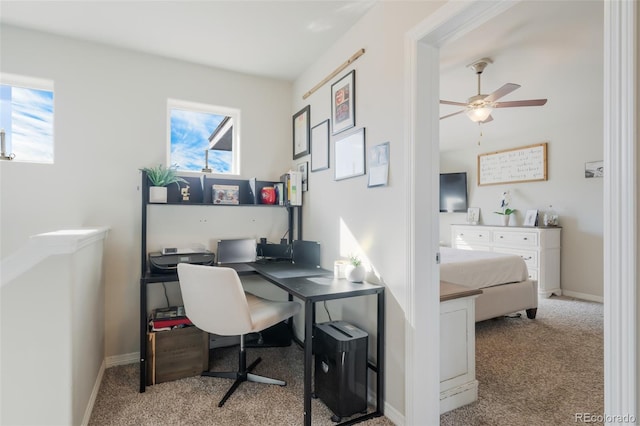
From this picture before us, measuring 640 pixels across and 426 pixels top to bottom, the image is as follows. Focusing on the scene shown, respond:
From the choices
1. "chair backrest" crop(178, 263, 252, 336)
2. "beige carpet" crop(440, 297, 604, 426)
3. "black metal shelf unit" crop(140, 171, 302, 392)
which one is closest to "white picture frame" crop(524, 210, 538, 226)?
"beige carpet" crop(440, 297, 604, 426)

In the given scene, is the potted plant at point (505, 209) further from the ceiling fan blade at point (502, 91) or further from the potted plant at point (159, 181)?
the potted plant at point (159, 181)

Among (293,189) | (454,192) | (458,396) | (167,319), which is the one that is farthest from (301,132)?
(454,192)

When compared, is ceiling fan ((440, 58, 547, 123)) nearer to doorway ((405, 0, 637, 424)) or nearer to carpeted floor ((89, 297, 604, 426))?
doorway ((405, 0, 637, 424))

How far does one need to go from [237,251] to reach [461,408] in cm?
202

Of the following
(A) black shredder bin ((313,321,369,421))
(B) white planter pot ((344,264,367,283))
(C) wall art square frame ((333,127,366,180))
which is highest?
(C) wall art square frame ((333,127,366,180))

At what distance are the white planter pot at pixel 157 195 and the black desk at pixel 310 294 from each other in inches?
22.5

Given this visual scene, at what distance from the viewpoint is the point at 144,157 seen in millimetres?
2637

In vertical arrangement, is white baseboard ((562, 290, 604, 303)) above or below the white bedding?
below

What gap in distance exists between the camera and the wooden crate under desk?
2236mm

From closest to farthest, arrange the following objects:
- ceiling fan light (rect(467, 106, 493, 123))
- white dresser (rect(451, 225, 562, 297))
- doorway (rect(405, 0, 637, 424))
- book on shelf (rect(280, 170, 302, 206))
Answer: doorway (rect(405, 0, 637, 424)) < book on shelf (rect(280, 170, 302, 206)) < ceiling fan light (rect(467, 106, 493, 123)) < white dresser (rect(451, 225, 562, 297))

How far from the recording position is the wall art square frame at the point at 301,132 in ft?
9.42

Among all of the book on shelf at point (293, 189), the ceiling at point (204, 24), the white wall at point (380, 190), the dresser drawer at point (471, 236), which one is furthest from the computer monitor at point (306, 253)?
the dresser drawer at point (471, 236)

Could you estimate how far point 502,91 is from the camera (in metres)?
2.78

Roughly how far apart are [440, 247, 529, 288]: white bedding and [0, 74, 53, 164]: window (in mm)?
3462
